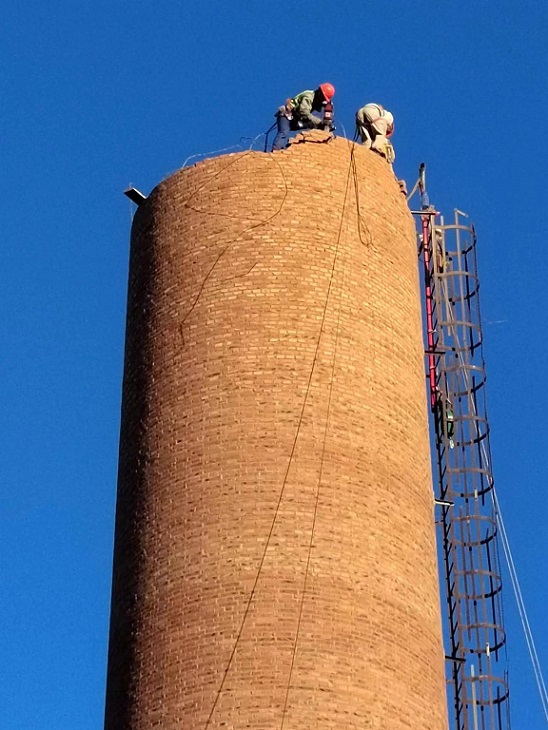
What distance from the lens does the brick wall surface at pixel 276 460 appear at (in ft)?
69.7

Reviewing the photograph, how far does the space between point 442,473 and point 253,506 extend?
24.7 feet

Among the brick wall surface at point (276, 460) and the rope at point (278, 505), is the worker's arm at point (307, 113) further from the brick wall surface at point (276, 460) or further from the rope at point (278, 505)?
the rope at point (278, 505)

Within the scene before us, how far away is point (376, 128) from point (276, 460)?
706 centimetres

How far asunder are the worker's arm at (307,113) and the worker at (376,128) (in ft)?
3.53

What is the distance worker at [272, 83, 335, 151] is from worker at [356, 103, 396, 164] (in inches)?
33.7

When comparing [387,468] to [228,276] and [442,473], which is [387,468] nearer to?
[228,276]

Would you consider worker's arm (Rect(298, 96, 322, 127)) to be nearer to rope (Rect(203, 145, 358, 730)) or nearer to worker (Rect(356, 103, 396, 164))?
worker (Rect(356, 103, 396, 164))

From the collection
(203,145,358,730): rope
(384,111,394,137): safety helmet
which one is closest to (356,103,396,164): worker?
(384,111,394,137): safety helmet

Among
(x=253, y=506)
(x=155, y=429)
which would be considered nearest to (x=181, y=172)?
(x=155, y=429)

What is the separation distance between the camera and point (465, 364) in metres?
29.4

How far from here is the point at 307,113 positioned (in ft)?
87.1

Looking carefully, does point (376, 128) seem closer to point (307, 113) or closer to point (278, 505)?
point (307, 113)

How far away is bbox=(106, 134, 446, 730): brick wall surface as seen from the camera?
21.2 metres

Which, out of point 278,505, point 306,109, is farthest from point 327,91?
point 278,505
